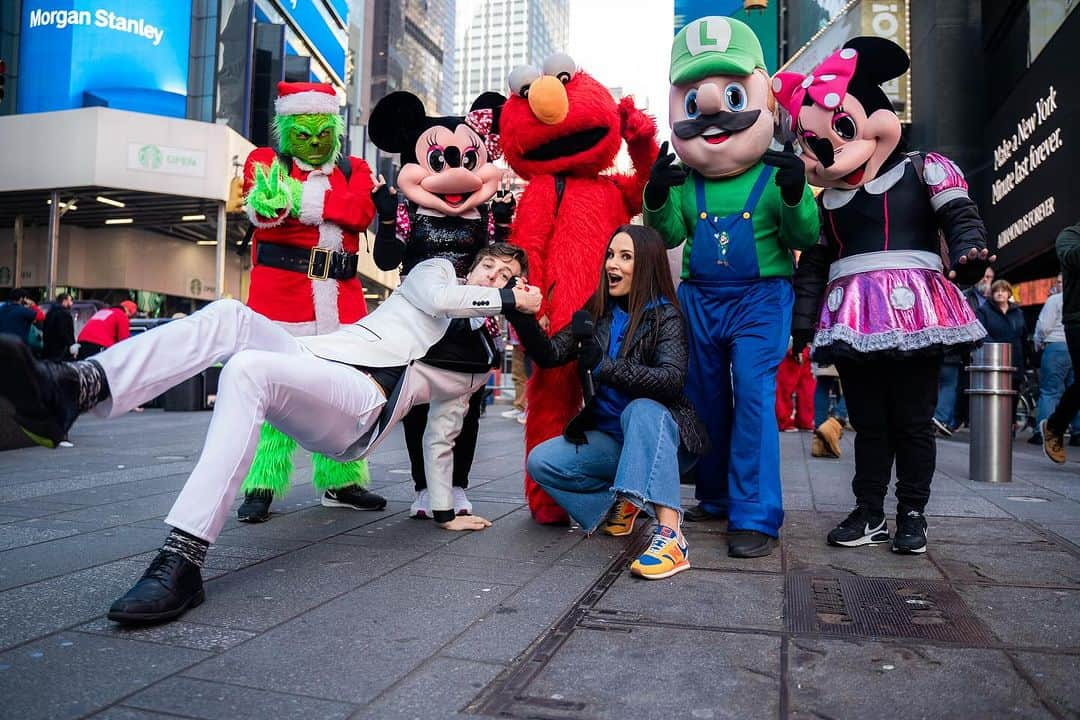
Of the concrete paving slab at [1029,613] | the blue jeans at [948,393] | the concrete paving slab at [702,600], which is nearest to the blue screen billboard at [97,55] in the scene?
the blue jeans at [948,393]

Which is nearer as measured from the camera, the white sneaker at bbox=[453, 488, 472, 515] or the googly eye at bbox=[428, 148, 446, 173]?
the white sneaker at bbox=[453, 488, 472, 515]

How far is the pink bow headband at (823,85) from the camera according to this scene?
12.1 ft

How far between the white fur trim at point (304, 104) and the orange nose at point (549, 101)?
1.16m

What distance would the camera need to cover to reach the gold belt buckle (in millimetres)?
4340

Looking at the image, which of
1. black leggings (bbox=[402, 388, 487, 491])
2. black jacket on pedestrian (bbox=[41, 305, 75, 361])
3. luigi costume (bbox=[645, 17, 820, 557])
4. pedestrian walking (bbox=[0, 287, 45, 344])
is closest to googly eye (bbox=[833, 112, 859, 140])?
luigi costume (bbox=[645, 17, 820, 557])

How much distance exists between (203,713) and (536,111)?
119 inches

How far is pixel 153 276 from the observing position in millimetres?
28531

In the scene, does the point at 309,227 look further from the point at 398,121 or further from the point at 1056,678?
the point at 1056,678

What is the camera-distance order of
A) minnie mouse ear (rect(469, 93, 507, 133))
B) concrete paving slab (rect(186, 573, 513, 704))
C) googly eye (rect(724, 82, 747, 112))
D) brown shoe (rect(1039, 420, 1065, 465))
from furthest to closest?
brown shoe (rect(1039, 420, 1065, 465))
minnie mouse ear (rect(469, 93, 507, 133))
googly eye (rect(724, 82, 747, 112))
concrete paving slab (rect(186, 573, 513, 704))

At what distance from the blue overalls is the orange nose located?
0.71 metres

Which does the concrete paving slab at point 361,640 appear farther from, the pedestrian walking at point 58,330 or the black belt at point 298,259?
the pedestrian walking at point 58,330

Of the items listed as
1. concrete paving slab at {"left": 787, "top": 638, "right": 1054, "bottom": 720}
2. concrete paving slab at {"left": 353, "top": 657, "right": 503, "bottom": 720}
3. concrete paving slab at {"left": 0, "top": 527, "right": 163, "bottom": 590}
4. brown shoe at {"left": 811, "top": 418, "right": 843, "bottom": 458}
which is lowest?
concrete paving slab at {"left": 0, "top": 527, "right": 163, "bottom": 590}

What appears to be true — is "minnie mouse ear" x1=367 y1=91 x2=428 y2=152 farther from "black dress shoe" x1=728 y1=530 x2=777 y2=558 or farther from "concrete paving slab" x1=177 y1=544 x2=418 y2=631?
"black dress shoe" x1=728 y1=530 x2=777 y2=558

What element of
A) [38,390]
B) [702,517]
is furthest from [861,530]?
[38,390]
